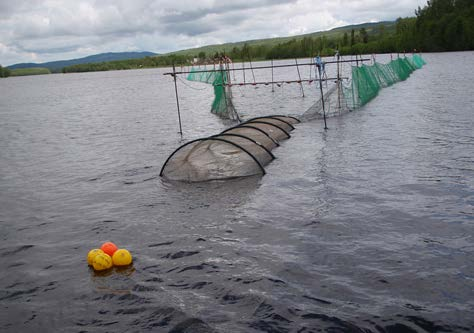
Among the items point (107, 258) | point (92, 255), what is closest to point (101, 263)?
point (107, 258)

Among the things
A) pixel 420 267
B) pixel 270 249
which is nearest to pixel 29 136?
pixel 270 249

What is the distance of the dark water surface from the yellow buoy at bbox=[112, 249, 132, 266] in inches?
11.7

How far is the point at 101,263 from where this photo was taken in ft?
36.4

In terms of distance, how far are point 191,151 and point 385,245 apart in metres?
9.21

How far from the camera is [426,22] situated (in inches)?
6319

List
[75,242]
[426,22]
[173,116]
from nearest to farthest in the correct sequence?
[75,242]
[173,116]
[426,22]

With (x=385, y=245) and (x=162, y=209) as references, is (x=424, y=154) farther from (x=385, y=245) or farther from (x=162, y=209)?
(x=162, y=209)

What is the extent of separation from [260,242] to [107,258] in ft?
12.6

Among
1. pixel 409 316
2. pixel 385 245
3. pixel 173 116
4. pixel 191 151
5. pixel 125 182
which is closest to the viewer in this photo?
pixel 409 316

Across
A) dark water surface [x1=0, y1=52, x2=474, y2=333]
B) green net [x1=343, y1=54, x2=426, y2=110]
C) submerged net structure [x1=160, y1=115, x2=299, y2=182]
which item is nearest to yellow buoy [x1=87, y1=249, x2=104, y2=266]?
dark water surface [x1=0, y1=52, x2=474, y2=333]

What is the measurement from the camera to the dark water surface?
29.3ft

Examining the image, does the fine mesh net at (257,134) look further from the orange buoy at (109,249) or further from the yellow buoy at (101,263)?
the yellow buoy at (101,263)

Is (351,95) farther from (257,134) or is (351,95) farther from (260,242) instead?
(260,242)

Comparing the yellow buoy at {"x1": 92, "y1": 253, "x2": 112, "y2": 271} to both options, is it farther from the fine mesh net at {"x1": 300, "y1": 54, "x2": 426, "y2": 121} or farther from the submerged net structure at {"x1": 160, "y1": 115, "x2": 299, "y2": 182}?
the fine mesh net at {"x1": 300, "y1": 54, "x2": 426, "y2": 121}
